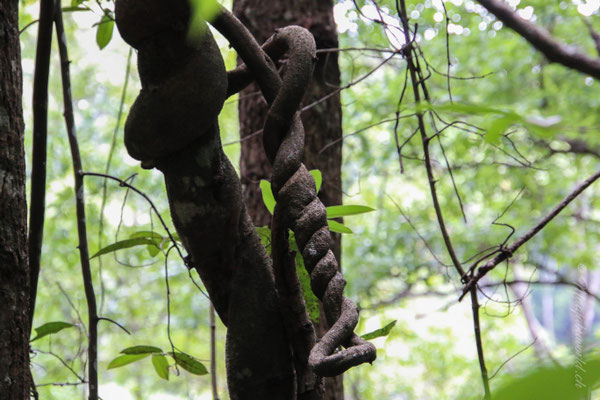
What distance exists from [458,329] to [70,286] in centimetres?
302

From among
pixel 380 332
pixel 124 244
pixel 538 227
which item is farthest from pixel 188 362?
pixel 538 227

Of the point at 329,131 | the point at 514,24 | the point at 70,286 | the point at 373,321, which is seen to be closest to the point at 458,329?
the point at 373,321

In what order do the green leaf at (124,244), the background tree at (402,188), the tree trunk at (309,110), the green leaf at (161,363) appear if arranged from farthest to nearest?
1. the background tree at (402,188)
2. the tree trunk at (309,110)
3. the green leaf at (161,363)
4. the green leaf at (124,244)

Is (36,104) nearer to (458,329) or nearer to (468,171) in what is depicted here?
(468,171)

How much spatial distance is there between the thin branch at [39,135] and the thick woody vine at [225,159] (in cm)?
25

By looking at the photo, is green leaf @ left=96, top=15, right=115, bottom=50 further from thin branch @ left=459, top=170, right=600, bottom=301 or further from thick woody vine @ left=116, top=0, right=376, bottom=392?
thin branch @ left=459, top=170, right=600, bottom=301

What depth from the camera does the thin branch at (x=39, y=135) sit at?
63 centimetres

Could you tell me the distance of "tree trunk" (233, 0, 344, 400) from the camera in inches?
35.3

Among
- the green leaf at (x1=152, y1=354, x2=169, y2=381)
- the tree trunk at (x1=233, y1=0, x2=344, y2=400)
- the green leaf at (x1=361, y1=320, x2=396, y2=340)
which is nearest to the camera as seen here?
the green leaf at (x1=361, y1=320, x2=396, y2=340)

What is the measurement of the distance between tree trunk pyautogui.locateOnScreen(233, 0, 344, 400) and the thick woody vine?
40 cm

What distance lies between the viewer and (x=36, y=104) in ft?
2.10

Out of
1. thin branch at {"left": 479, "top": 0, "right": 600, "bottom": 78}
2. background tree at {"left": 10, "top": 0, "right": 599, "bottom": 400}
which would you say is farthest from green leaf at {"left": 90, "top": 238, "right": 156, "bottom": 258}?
background tree at {"left": 10, "top": 0, "right": 599, "bottom": 400}

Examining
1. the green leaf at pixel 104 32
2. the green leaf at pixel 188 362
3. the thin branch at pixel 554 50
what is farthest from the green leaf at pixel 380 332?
the green leaf at pixel 104 32

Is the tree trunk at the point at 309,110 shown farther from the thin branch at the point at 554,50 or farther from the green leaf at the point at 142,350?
the thin branch at the point at 554,50
